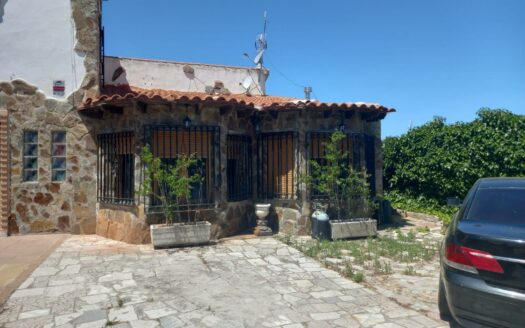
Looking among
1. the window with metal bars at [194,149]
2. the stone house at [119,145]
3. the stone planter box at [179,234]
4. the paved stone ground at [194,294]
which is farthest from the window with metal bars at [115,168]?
the paved stone ground at [194,294]

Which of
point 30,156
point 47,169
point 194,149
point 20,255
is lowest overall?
point 20,255

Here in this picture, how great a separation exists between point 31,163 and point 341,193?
24.8 feet

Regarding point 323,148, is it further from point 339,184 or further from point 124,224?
point 124,224

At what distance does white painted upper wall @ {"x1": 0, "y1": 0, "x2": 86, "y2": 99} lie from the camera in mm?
8758

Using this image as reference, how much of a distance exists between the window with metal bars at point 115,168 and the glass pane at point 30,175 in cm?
143

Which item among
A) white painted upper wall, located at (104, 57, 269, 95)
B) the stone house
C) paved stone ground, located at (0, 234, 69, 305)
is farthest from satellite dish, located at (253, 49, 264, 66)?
paved stone ground, located at (0, 234, 69, 305)

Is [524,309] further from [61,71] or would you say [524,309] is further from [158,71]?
[158,71]

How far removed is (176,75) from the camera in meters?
13.4

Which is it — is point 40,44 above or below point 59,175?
above

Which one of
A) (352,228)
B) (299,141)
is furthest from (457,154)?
(299,141)

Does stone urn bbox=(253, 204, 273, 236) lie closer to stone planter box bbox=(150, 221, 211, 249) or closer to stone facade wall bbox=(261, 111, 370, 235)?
stone facade wall bbox=(261, 111, 370, 235)

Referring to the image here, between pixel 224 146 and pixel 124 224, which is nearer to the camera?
pixel 124 224

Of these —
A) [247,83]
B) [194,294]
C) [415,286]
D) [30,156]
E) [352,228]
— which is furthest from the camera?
[247,83]

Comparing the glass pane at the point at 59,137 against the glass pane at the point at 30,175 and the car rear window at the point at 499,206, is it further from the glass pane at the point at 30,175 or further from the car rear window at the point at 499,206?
the car rear window at the point at 499,206
